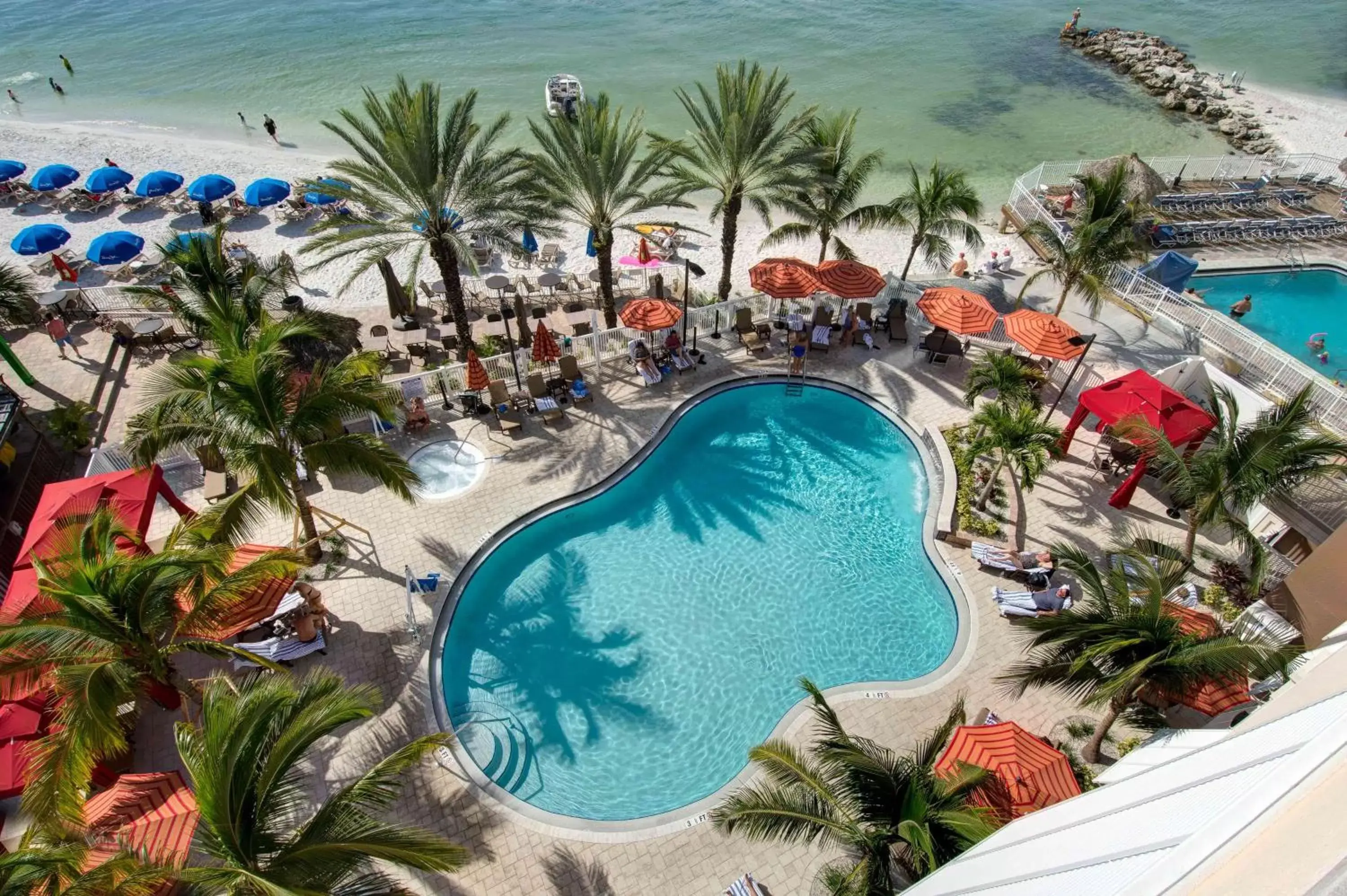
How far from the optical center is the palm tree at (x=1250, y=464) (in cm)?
1157

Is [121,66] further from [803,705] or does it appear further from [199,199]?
[803,705]

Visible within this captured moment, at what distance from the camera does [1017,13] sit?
2525 inches

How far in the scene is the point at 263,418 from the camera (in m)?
11.4

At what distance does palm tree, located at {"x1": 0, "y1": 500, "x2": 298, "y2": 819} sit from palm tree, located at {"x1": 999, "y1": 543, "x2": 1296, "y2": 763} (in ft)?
40.2

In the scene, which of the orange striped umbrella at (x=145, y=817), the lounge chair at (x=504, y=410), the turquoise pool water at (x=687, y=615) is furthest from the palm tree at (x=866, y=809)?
the lounge chair at (x=504, y=410)

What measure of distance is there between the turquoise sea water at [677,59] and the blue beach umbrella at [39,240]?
55.0 ft

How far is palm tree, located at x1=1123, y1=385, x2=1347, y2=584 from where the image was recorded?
456 inches

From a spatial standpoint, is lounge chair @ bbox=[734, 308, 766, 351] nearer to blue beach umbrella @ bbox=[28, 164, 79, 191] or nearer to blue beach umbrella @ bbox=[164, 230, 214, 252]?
blue beach umbrella @ bbox=[164, 230, 214, 252]

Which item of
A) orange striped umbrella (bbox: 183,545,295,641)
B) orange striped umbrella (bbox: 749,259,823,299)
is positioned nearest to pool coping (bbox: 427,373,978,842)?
orange striped umbrella (bbox: 183,545,295,641)

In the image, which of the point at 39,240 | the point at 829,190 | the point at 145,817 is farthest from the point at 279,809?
the point at 39,240

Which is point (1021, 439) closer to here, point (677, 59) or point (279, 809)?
point (279, 809)

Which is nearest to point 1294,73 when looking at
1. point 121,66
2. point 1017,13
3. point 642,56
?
point 1017,13

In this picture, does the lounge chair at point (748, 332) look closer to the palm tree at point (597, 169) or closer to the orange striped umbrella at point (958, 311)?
the palm tree at point (597, 169)

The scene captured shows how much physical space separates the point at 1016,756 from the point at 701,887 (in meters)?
5.41
